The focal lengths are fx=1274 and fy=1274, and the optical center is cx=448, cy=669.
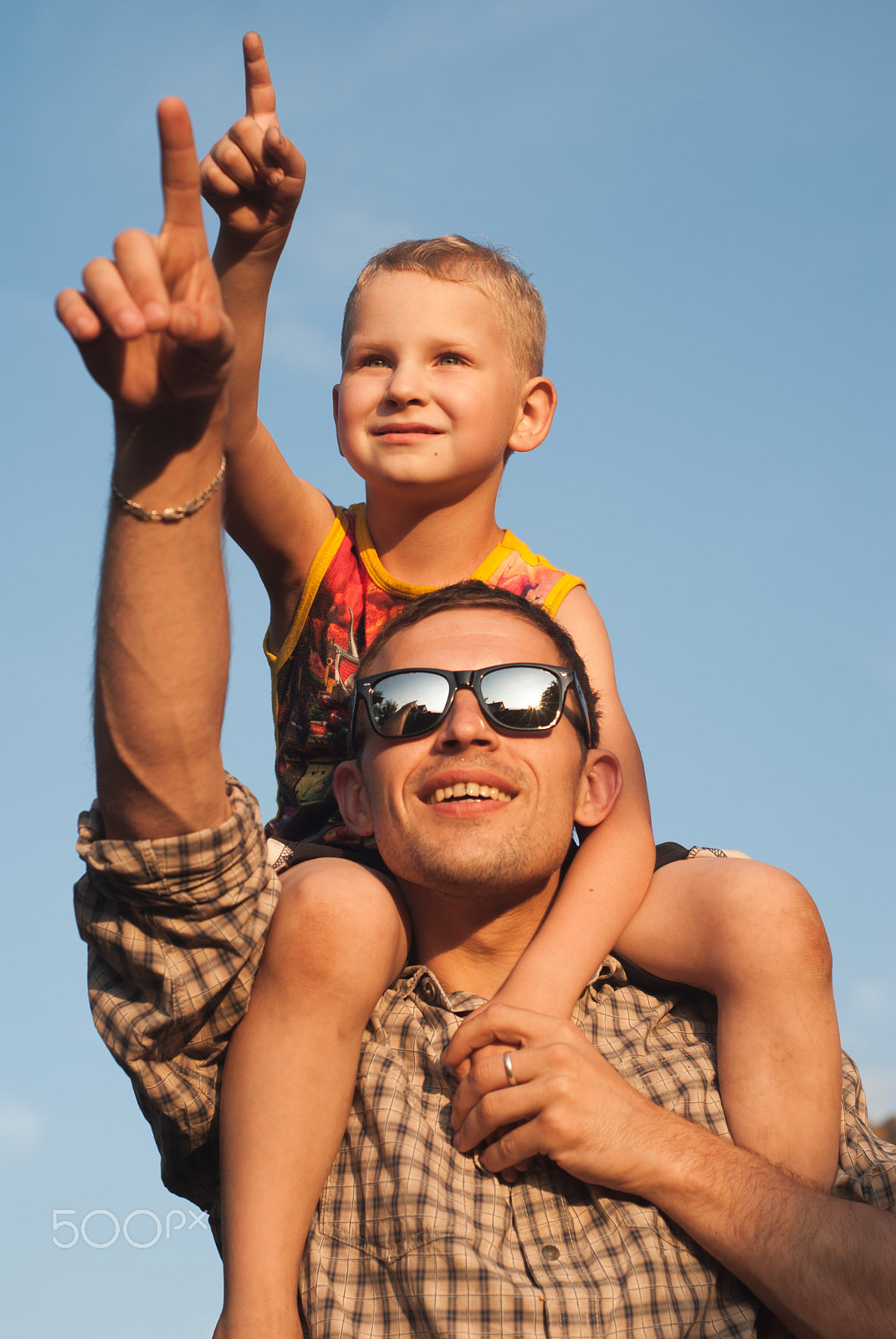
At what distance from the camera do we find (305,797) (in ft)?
14.5

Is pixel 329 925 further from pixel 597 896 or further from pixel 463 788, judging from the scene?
pixel 597 896

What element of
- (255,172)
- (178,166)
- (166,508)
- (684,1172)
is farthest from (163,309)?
(684,1172)

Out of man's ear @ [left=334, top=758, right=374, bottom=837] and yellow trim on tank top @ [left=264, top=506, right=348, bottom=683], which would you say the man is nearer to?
man's ear @ [left=334, top=758, right=374, bottom=837]

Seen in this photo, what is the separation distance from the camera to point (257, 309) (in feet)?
13.5

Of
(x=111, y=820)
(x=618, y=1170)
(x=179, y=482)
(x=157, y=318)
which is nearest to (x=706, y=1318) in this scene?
(x=618, y=1170)

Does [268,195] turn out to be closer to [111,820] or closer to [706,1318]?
[111,820]

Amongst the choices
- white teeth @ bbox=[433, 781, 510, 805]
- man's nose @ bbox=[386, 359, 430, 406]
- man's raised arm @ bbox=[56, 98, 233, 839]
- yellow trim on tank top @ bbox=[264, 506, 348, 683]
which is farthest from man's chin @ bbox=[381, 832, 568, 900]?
man's nose @ bbox=[386, 359, 430, 406]

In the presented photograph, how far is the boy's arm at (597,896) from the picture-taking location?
3.55 m

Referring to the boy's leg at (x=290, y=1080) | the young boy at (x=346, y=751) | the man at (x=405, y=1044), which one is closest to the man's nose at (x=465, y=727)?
the man at (x=405, y=1044)

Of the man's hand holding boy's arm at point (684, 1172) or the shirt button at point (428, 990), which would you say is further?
the shirt button at point (428, 990)

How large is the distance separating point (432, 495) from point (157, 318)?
7.58ft

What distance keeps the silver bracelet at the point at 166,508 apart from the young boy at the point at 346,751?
1109mm

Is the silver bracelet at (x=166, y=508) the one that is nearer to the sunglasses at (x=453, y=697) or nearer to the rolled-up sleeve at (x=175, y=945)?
the rolled-up sleeve at (x=175, y=945)

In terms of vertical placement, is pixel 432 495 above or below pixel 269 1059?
above
